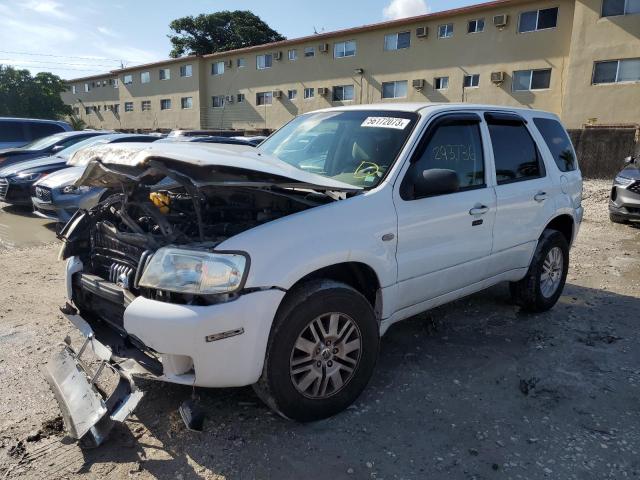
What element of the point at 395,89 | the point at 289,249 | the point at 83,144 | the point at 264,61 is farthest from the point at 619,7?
the point at 289,249

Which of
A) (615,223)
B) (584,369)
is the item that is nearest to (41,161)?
(584,369)

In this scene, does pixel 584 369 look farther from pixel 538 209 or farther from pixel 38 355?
pixel 38 355

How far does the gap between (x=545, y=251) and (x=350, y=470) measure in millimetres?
3123

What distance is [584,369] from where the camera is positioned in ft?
12.0

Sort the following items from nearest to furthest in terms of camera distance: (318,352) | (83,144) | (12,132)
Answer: (318,352), (83,144), (12,132)

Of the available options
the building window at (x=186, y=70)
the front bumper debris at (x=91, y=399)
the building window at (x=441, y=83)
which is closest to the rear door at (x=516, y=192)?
the front bumper debris at (x=91, y=399)

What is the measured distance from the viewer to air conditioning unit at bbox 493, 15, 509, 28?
71.8ft

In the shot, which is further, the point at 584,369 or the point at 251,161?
the point at 584,369

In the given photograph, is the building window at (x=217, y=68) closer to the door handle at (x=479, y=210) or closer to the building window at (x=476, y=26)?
the building window at (x=476, y=26)

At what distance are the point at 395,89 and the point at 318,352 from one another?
2576cm

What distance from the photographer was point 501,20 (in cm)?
2200

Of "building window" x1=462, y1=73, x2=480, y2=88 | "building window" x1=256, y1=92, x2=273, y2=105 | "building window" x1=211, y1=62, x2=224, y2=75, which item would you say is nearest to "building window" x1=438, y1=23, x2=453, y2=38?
"building window" x1=462, y1=73, x2=480, y2=88

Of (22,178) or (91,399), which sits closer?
(91,399)

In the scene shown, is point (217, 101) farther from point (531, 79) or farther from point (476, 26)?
point (531, 79)
